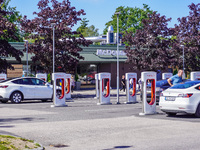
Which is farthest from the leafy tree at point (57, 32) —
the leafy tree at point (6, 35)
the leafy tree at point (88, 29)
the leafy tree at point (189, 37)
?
the leafy tree at point (88, 29)

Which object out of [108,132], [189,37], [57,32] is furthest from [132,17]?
[108,132]

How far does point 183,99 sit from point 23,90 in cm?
1234

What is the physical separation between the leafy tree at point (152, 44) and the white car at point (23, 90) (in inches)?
609

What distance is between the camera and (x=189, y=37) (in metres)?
40.7

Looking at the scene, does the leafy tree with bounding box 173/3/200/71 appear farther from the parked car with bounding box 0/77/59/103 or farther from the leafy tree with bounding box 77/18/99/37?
the leafy tree with bounding box 77/18/99/37

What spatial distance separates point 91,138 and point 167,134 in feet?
6.90

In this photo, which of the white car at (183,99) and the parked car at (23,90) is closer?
the white car at (183,99)

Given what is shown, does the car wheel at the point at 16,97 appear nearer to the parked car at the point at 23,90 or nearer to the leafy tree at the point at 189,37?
the parked car at the point at 23,90

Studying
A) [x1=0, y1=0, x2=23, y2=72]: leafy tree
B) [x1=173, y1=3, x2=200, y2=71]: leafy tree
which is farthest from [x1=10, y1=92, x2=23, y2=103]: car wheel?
[x1=173, y1=3, x2=200, y2=71]: leafy tree

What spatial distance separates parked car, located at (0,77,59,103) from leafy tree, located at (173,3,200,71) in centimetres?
2019

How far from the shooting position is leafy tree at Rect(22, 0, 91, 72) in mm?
30984

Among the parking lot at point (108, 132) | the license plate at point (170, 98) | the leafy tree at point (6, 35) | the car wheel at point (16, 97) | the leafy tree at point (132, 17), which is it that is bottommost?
the parking lot at point (108, 132)

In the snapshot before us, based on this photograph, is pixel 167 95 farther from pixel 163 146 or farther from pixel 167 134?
pixel 163 146

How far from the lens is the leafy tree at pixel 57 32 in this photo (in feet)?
102
